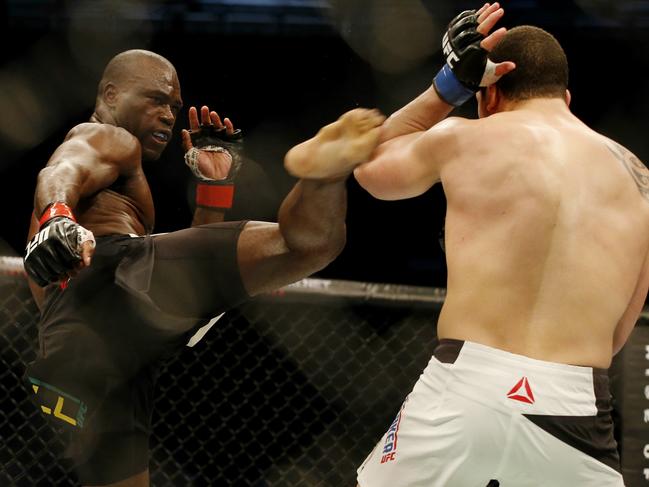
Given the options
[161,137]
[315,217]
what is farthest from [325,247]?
[161,137]

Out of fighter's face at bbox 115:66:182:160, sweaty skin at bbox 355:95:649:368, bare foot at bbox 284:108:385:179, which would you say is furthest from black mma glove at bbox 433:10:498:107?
fighter's face at bbox 115:66:182:160

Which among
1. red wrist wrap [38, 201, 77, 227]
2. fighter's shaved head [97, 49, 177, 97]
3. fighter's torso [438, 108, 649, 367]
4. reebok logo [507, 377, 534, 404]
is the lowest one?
fighter's shaved head [97, 49, 177, 97]

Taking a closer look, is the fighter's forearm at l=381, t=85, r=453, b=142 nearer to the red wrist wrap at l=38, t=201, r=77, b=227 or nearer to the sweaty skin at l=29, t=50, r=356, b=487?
the sweaty skin at l=29, t=50, r=356, b=487

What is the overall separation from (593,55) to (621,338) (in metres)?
2.37

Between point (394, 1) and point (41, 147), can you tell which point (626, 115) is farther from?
point (41, 147)

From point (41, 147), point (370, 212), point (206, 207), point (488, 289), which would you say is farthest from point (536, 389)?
point (41, 147)

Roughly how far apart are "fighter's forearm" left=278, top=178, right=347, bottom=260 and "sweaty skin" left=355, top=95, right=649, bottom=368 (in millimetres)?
170

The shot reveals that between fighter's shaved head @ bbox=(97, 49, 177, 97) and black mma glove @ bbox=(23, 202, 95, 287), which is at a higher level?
black mma glove @ bbox=(23, 202, 95, 287)

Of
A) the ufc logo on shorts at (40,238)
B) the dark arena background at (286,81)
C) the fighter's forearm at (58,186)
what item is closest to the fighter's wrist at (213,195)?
the fighter's forearm at (58,186)

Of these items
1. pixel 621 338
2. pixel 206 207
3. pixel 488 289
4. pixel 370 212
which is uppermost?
pixel 488 289

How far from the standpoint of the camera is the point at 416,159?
1600mm

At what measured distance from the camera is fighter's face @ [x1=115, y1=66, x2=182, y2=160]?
246 centimetres

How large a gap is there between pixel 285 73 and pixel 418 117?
2184 millimetres

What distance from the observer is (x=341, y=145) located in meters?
1.52
